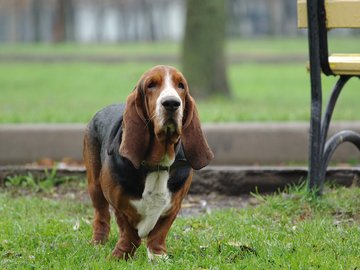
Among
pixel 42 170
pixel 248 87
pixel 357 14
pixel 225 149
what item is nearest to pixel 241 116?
pixel 225 149

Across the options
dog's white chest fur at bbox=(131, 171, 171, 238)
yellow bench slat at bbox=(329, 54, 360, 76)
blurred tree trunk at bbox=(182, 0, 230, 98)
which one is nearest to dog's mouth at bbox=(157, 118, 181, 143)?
dog's white chest fur at bbox=(131, 171, 171, 238)

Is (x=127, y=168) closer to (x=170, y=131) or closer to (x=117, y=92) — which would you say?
(x=170, y=131)

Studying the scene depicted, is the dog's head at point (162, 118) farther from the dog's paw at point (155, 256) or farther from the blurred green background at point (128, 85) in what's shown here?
the blurred green background at point (128, 85)

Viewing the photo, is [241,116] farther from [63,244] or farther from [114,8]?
[114,8]

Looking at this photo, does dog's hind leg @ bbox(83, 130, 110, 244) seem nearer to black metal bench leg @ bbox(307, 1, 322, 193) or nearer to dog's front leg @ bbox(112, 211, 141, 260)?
dog's front leg @ bbox(112, 211, 141, 260)

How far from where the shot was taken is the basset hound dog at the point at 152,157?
4.86m

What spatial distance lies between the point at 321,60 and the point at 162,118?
6.71ft

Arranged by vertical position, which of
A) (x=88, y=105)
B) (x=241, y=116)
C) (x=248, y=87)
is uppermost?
(x=241, y=116)

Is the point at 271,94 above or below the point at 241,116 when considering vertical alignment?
below

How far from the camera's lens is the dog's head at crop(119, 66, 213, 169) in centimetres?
477

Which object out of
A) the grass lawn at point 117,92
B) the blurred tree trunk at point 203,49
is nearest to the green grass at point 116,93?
the grass lawn at point 117,92

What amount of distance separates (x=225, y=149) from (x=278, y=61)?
21.0 meters

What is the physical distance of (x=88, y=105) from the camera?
14.3 meters

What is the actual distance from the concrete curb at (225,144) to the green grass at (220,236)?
1.35 meters
